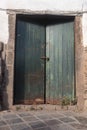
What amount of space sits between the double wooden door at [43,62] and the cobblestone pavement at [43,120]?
0.74 metres

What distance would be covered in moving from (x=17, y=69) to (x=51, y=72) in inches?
34.8

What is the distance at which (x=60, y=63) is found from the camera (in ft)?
22.9

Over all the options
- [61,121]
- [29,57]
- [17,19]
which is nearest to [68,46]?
[29,57]

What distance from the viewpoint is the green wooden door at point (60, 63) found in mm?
6926

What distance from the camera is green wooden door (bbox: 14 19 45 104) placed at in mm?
6809

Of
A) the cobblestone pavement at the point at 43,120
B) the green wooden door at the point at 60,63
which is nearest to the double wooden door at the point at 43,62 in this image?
the green wooden door at the point at 60,63
